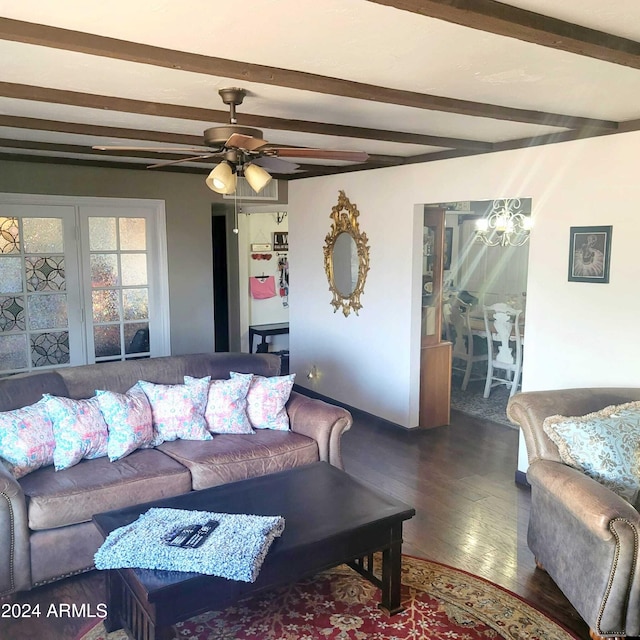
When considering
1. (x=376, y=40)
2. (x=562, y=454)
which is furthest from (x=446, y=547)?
(x=376, y=40)

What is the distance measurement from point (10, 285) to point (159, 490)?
3.10 meters

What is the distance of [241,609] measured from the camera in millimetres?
2695

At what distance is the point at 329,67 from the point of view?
7.68 feet

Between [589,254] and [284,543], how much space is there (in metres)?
2.49

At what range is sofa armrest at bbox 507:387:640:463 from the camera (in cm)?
296

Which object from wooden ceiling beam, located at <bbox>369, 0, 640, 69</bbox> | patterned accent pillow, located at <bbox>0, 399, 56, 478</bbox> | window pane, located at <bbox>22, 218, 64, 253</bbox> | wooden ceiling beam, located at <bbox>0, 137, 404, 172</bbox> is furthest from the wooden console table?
wooden ceiling beam, located at <bbox>369, 0, 640, 69</bbox>

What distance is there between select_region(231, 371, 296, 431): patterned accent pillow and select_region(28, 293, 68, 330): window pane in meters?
2.47

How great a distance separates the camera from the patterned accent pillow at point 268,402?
377 cm

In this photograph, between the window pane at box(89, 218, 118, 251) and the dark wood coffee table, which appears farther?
the window pane at box(89, 218, 118, 251)

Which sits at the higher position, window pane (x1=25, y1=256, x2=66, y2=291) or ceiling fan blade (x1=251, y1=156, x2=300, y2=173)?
ceiling fan blade (x1=251, y1=156, x2=300, y2=173)

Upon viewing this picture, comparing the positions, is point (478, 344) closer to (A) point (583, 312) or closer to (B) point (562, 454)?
(A) point (583, 312)

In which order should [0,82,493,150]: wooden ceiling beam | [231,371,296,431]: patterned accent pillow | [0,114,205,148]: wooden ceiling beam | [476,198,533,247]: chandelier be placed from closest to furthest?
1. [0,82,493,150]: wooden ceiling beam
2. [0,114,205,148]: wooden ceiling beam
3. [231,371,296,431]: patterned accent pillow
4. [476,198,533,247]: chandelier

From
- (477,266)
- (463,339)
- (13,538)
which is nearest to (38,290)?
(13,538)

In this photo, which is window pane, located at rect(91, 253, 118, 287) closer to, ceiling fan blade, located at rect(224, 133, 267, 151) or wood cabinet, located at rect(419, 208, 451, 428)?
wood cabinet, located at rect(419, 208, 451, 428)
